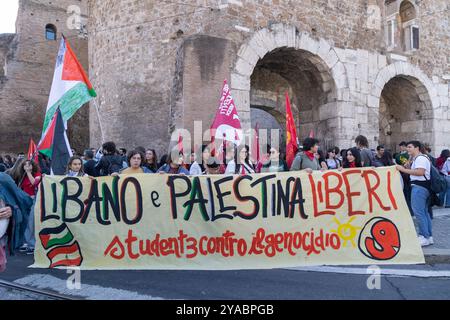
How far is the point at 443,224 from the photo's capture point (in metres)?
7.97

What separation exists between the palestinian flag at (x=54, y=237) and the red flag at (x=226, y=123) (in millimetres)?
4208

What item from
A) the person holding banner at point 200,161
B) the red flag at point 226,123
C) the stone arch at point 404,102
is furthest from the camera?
the stone arch at point 404,102

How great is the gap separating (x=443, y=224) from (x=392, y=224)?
3.91 metres

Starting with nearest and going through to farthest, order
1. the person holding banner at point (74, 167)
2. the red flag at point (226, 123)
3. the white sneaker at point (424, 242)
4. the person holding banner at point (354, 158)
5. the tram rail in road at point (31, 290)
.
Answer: the tram rail in road at point (31, 290), the person holding banner at point (74, 167), the white sneaker at point (424, 242), the person holding banner at point (354, 158), the red flag at point (226, 123)

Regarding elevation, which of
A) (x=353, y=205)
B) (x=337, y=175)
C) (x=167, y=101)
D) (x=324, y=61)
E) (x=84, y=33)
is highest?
(x=84, y=33)

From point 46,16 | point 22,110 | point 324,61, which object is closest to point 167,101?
point 324,61

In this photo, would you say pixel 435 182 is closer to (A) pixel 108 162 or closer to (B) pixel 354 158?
(B) pixel 354 158

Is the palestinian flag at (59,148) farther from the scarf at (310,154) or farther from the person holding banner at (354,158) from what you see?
the person holding banner at (354,158)

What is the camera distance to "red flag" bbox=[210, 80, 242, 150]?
8508 mm

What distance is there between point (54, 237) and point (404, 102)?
Answer: 14531 millimetres

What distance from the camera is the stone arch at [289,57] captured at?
11.0 meters

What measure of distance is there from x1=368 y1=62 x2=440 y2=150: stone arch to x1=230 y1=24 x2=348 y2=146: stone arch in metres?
1.46

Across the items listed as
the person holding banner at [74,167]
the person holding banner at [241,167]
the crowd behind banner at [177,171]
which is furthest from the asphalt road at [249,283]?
the person holding banner at [241,167]

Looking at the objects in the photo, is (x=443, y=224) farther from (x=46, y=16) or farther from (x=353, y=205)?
(x=46, y=16)
